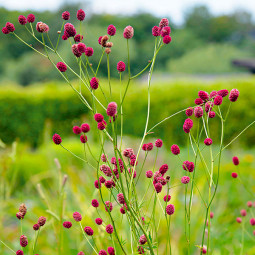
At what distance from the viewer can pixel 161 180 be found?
3.56 feet

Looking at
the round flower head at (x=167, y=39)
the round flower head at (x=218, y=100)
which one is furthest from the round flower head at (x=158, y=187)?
the round flower head at (x=167, y=39)

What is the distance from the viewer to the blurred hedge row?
31.1 feet

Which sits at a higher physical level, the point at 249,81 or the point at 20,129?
the point at 249,81

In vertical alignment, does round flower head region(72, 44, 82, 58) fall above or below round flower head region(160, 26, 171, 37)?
below

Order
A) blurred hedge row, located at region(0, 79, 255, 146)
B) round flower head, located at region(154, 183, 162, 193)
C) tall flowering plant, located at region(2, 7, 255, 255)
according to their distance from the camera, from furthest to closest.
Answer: blurred hedge row, located at region(0, 79, 255, 146) < round flower head, located at region(154, 183, 162, 193) < tall flowering plant, located at region(2, 7, 255, 255)

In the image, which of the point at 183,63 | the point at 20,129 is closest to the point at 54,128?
the point at 20,129

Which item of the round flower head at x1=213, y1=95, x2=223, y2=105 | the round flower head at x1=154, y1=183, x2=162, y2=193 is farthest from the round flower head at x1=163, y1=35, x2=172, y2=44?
the round flower head at x1=154, y1=183, x2=162, y2=193

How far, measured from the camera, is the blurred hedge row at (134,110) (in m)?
9.47

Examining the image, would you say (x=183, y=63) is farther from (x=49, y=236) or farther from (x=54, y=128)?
(x=49, y=236)

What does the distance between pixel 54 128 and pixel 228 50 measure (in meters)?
46.6

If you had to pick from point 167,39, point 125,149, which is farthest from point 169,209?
point 167,39

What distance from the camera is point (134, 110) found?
390 inches

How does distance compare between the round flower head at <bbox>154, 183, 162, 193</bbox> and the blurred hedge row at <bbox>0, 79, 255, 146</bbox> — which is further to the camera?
the blurred hedge row at <bbox>0, 79, 255, 146</bbox>

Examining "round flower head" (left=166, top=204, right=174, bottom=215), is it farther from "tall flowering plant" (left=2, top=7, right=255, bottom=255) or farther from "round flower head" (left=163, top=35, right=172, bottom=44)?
"round flower head" (left=163, top=35, right=172, bottom=44)
